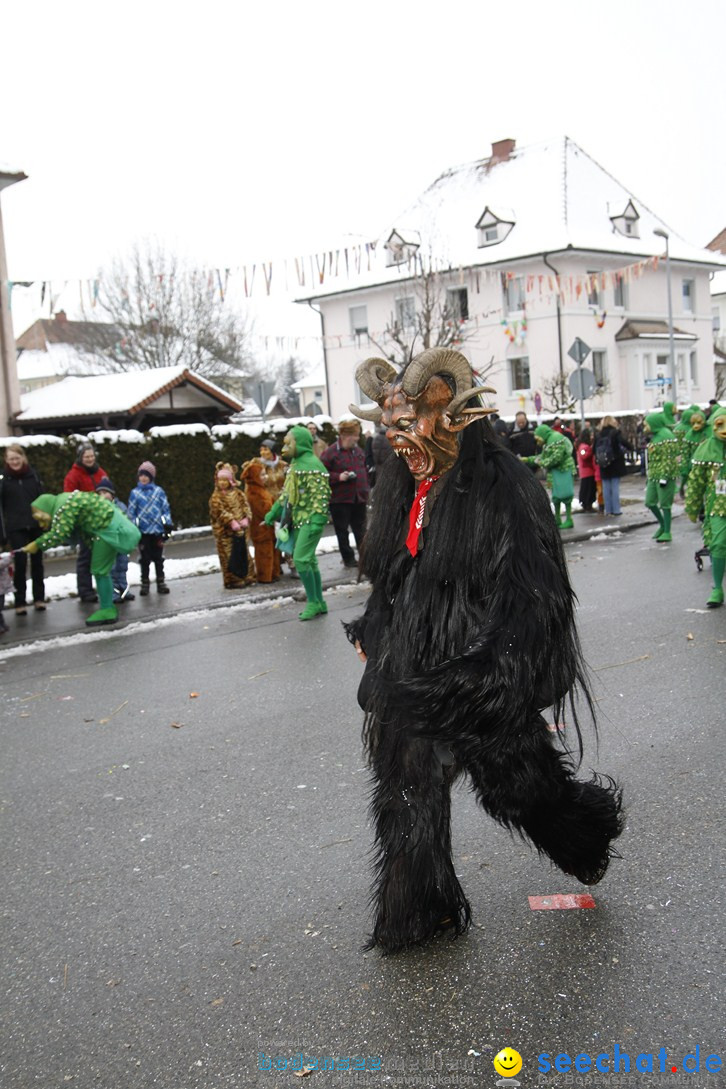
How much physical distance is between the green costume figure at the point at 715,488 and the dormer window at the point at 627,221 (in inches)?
1514

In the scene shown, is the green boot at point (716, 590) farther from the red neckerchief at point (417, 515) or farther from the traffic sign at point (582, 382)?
the traffic sign at point (582, 382)

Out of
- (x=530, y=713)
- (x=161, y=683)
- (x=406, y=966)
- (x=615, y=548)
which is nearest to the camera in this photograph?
(x=530, y=713)

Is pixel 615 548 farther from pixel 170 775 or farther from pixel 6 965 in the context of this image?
pixel 6 965

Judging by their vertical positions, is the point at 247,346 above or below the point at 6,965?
above

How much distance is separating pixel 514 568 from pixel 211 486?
1779 centimetres

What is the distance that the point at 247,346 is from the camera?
47.6m

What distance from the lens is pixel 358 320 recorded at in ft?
154

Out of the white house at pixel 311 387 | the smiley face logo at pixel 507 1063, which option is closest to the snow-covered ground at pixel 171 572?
the smiley face logo at pixel 507 1063

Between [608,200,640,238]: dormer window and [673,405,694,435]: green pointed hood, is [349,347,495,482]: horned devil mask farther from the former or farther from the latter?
[608,200,640,238]: dormer window

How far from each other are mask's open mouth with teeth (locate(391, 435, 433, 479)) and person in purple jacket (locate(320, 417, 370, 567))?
9.90m

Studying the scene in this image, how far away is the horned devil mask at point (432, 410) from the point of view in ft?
10.8

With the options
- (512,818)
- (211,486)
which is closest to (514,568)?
(512,818)

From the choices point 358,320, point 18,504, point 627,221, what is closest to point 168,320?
point 358,320

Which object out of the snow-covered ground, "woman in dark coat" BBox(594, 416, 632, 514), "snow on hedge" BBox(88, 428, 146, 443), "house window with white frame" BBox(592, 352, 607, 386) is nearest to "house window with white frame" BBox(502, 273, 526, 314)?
"house window with white frame" BBox(592, 352, 607, 386)
